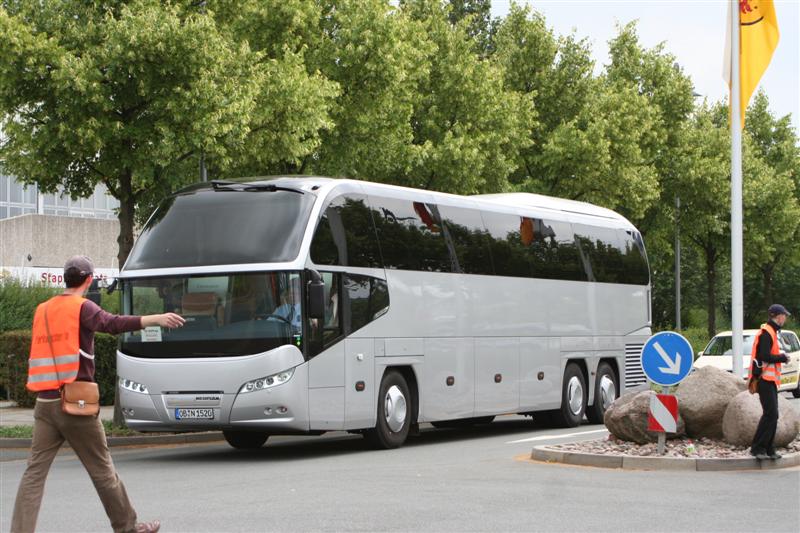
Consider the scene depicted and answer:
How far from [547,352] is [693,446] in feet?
25.0

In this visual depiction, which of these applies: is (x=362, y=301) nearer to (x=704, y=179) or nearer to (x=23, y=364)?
(x=23, y=364)

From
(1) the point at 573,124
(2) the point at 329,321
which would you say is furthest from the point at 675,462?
(1) the point at 573,124

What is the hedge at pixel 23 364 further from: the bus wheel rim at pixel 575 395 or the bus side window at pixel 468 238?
the bus wheel rim at pixel 575 395

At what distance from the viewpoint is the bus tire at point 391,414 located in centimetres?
1766

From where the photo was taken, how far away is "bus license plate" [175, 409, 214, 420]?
1587cm

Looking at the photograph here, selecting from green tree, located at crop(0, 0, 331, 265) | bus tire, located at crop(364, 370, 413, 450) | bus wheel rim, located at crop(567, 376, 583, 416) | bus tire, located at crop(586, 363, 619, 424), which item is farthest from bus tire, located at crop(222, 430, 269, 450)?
bus tire, located at crop(586, 363, 619, 424)

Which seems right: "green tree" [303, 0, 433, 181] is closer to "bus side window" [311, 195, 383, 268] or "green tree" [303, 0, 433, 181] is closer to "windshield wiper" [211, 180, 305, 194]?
"bus side window" [311, 195, 383, 268]

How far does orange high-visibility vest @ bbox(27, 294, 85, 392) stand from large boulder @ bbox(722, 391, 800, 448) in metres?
8.56

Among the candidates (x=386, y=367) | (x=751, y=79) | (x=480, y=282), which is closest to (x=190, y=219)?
(x=386, y=367)

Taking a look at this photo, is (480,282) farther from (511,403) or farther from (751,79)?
(751,79)

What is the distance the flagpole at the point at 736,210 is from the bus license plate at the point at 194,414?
21.9 feet

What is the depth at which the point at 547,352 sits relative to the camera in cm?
2228

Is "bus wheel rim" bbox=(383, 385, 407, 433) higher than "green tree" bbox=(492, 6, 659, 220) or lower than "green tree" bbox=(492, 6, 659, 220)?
lower

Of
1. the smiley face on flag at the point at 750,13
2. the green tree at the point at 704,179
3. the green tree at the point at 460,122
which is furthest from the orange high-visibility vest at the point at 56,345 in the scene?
the green tree at the point at 704,179
